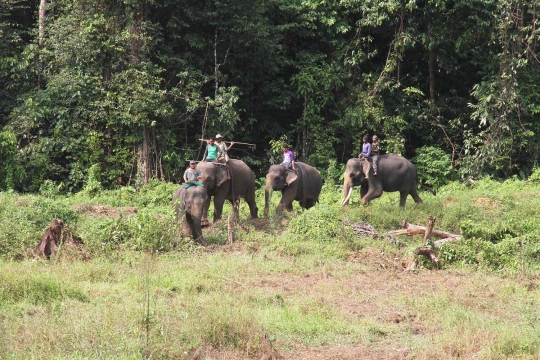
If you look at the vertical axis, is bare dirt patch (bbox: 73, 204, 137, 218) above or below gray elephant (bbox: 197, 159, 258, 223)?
below

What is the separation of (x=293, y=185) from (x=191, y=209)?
4.26 metres

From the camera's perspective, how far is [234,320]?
8852mm

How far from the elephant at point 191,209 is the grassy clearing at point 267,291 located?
296mm

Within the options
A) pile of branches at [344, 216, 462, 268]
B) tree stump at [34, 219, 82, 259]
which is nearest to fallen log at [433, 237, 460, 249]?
pile of branches at [344, 216, 462, 268]

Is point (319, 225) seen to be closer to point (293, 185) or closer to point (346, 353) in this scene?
point (293, 185)

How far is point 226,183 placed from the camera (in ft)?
54.2

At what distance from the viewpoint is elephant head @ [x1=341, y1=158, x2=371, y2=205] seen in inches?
728

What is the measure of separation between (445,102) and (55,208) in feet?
47.6

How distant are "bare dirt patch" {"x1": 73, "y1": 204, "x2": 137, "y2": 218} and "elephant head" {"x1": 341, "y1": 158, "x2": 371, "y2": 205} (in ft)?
15.4

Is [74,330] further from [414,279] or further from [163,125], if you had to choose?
[163,125]

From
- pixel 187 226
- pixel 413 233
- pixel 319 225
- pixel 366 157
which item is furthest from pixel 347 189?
pixel 187 226

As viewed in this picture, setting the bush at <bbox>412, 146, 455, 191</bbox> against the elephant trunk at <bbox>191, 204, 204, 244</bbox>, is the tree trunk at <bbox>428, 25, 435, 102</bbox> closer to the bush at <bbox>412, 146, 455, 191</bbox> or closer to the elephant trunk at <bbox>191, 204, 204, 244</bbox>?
the bush at <bbox>412, 146, 455, 191</bbox>

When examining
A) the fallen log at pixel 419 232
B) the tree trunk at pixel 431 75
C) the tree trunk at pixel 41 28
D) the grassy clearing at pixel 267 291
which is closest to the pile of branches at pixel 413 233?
the fallen log at pixel 419 232

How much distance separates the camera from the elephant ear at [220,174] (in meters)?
16.3
